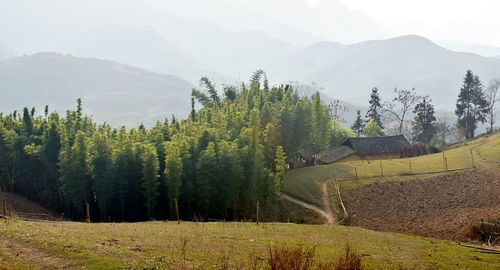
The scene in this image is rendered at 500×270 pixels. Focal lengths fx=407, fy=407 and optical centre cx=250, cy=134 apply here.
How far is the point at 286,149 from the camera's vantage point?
61.3m

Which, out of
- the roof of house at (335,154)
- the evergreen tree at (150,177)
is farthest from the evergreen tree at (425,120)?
the evergreen tree at (150,177)

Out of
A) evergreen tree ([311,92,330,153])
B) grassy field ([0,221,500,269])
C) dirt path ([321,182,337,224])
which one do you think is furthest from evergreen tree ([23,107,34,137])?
evergreen tree ([311,92,330,153])

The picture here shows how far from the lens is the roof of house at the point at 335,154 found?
231 ft

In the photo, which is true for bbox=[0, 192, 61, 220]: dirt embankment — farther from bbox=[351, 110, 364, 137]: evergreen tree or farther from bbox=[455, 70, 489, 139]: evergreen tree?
bbox=[351, 110, 364, 137]: evergreen tree

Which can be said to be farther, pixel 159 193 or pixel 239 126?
pixel 239 126

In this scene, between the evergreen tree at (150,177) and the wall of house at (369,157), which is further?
the wall of house at (369,157)

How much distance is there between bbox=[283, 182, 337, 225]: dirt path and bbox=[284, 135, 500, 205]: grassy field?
0.60 metres

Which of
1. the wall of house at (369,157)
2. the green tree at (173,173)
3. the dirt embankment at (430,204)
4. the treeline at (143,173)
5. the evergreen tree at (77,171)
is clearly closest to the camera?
the dirt embankment at (430,204)

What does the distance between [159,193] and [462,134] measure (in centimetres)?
7272

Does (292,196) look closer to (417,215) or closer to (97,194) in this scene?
(417,215)

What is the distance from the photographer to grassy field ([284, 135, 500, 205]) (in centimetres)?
4922

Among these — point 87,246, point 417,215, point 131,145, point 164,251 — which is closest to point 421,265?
point 164,251

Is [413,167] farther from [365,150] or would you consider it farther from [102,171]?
[102,171]

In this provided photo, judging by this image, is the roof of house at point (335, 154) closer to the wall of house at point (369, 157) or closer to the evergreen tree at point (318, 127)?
the wall of house at point (369, 157)
